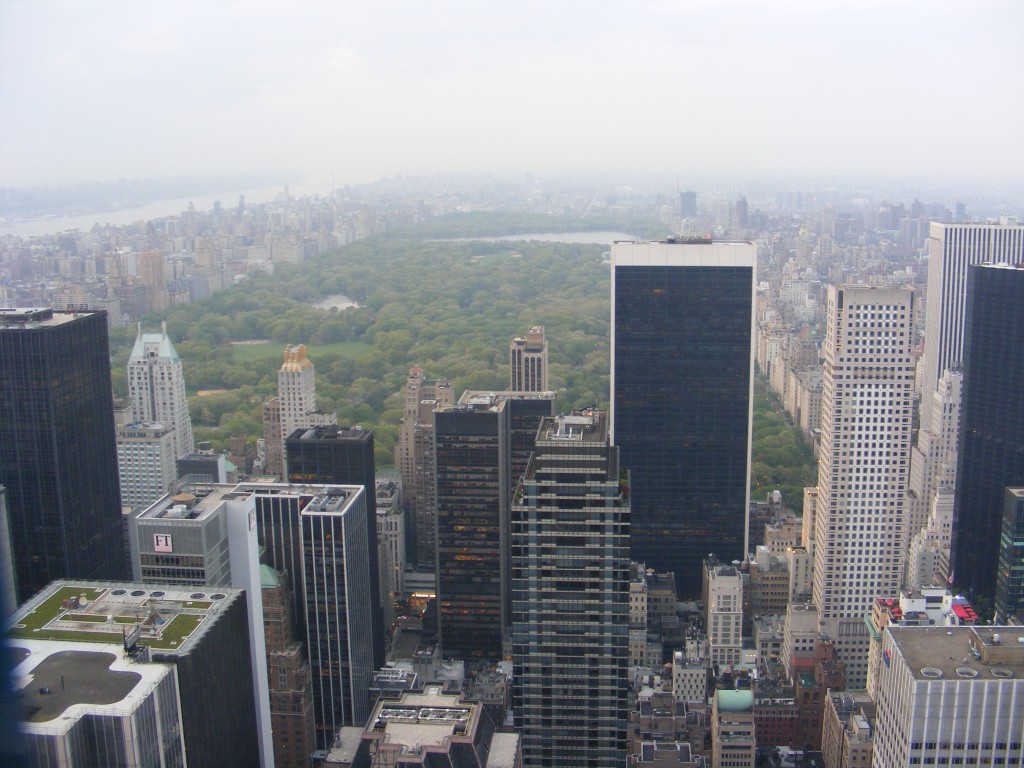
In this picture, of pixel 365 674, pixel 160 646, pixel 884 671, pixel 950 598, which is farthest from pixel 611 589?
pixel 950 598

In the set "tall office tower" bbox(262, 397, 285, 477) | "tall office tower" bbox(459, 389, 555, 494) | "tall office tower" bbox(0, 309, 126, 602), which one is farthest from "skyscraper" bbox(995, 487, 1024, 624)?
"tall office tower" bbox(262, 397, 285, 477)

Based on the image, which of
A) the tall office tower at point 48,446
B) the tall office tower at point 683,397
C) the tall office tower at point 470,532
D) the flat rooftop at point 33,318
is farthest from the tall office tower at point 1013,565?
the flat rooftop at point 33,318

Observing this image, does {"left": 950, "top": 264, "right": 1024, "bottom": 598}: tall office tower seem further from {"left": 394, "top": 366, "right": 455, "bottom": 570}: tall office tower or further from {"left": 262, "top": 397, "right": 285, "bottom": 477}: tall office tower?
{"left": 262, "top": 397, "right": 285, "bottom": 477}: tall office tower

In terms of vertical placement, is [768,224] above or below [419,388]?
above

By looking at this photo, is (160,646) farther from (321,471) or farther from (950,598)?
(950,598)

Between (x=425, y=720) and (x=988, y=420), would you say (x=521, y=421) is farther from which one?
(x=425, y=720)

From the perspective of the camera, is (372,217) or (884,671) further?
(372,217)

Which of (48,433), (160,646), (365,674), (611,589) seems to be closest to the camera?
(160,646)

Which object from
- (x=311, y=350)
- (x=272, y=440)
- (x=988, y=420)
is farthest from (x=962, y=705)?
(x=311, y=350)
